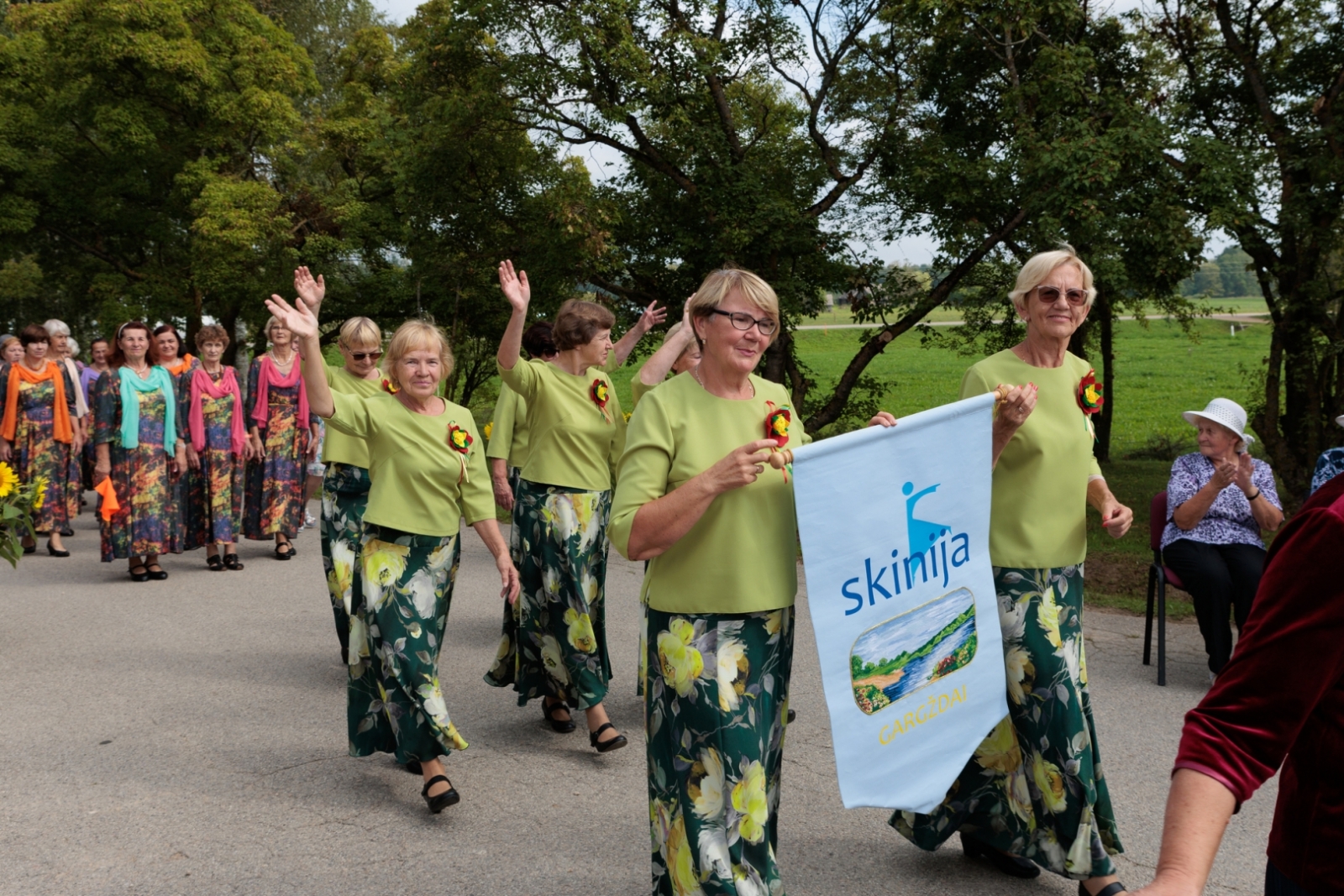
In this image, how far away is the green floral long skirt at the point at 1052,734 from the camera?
12.4 feet

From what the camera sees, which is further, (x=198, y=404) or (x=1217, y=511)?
(x=198, y=404)

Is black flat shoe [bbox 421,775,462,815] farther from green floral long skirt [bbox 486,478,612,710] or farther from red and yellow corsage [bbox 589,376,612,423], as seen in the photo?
red and yellow corsage [bbox 589,376,612,423]

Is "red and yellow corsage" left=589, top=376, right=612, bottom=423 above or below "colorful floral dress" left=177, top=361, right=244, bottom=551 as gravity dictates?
above

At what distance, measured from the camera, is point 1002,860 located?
165 inches

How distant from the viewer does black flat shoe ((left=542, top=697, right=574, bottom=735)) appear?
19.7ft

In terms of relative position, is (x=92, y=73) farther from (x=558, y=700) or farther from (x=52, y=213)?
(x=558, y=700)

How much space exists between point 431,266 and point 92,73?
947 centimetres

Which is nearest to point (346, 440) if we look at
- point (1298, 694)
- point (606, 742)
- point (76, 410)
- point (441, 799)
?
point (606, 742)

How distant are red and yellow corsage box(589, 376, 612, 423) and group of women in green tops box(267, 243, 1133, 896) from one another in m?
0.02

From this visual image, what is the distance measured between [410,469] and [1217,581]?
437 cm

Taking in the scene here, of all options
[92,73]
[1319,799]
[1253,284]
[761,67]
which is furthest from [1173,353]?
[1319,799]

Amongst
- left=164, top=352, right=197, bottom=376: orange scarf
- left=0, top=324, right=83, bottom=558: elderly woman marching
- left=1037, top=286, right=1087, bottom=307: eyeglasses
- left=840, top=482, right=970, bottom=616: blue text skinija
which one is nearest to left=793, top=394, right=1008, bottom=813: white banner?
left=840, top=482, right=970, bottom=616: blue text skinija

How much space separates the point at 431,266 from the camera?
16688 millimetres

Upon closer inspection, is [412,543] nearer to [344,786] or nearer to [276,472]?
[344,786]
